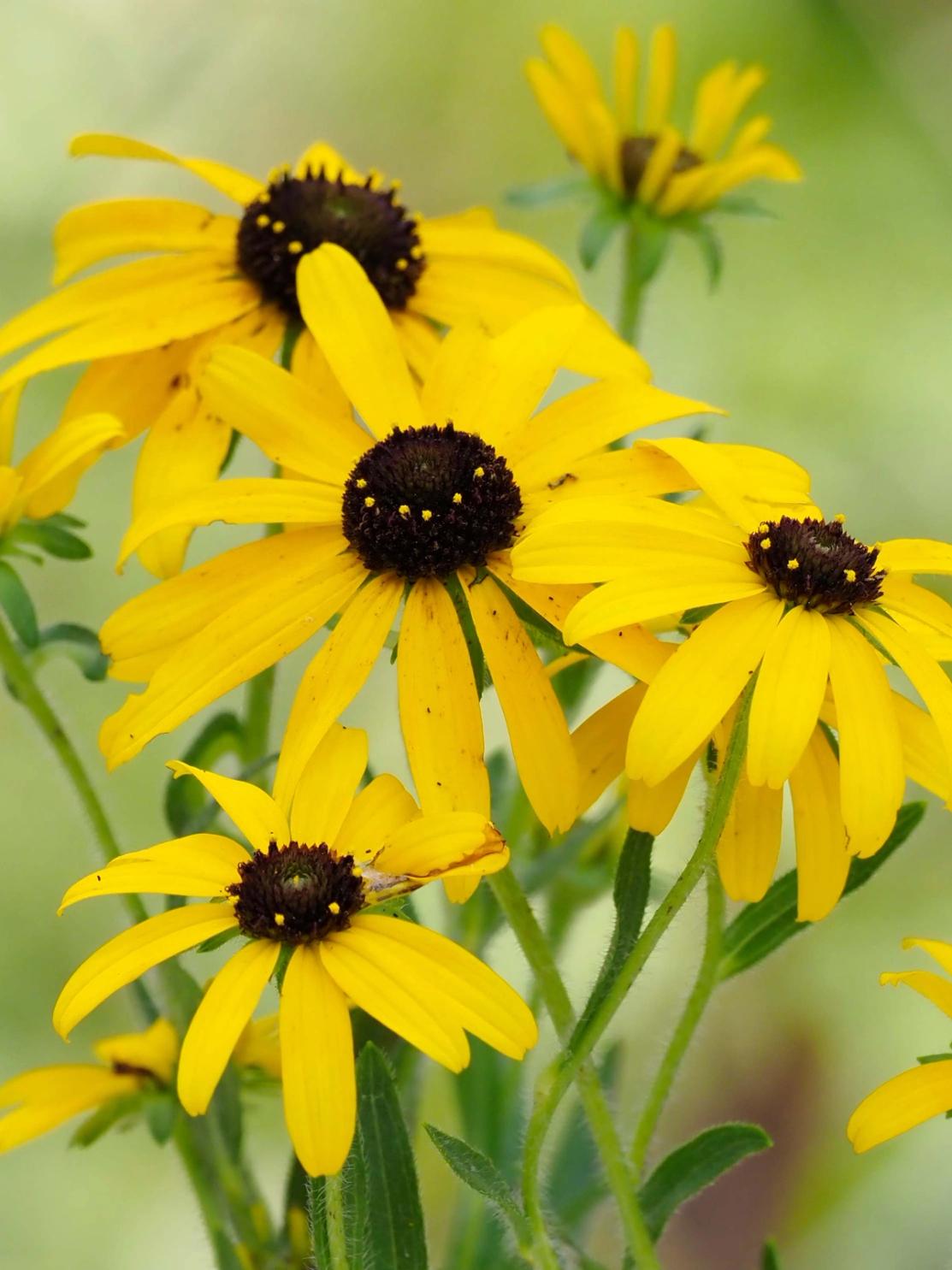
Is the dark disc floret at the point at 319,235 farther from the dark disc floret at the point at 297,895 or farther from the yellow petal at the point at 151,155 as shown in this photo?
the dark disc floret at the point at 297,895

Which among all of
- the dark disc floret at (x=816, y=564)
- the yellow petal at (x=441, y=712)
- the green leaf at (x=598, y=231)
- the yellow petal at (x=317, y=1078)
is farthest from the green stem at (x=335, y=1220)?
the green leaf at (x=598, y=231)

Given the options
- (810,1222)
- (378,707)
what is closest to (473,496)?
(378,707)

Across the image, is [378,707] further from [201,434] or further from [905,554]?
[905,554]

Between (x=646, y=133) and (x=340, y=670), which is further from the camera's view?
(x=646, y=133)

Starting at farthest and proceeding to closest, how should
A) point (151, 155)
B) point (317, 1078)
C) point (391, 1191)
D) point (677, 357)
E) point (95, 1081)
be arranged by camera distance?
point (677, 357) → point (151, 155) → point (95, 1081) → point (391, 1191) → point (317, 1078)

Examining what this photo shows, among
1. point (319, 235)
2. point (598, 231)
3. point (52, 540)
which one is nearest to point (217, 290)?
point (319, 235)

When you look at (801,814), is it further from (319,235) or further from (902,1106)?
(319,235)

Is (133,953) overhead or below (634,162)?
below
